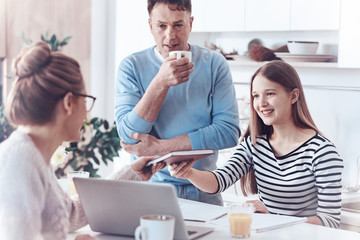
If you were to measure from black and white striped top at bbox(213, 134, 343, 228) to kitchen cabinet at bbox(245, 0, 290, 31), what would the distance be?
1.27m

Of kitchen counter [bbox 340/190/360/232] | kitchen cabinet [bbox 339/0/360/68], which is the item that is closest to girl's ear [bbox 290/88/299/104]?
kitchen counter [bbox 340/190/360/232]

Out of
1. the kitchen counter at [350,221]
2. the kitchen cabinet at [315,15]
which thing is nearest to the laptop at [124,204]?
Result: the kitchen counter at [350,221]

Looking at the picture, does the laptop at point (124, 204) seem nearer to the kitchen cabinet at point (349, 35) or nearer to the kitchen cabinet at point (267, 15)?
the kitchen cabinet at point (349, 35)

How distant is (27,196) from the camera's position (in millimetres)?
1036

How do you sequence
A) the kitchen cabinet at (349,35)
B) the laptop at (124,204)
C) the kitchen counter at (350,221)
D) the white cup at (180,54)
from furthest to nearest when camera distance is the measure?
the kitchen cabinet at (349,35) → the kitchen counter at (350,221) → the white cup at (180,54) → the laptop at (124,204)

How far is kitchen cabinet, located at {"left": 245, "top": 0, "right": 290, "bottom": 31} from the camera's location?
3094 mm

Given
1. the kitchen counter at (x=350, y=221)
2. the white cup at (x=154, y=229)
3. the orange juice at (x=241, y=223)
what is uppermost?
the white cup at (x=154, y=229)

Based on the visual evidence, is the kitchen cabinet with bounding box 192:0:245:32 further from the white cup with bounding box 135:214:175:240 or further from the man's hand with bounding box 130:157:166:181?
the white cup with bounding box 135:214:175:240

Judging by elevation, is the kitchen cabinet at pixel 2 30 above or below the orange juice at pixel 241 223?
above

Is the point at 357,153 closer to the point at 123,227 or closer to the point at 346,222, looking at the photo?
the point at 346,222

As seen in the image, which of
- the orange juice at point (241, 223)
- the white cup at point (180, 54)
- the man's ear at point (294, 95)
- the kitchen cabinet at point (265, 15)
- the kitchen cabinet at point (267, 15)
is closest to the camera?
the orange juice at point (241, 223)

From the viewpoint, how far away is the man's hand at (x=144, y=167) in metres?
1.70

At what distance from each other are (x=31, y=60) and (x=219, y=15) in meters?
2.40

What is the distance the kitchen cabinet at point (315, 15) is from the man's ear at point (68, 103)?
2.10 metres
